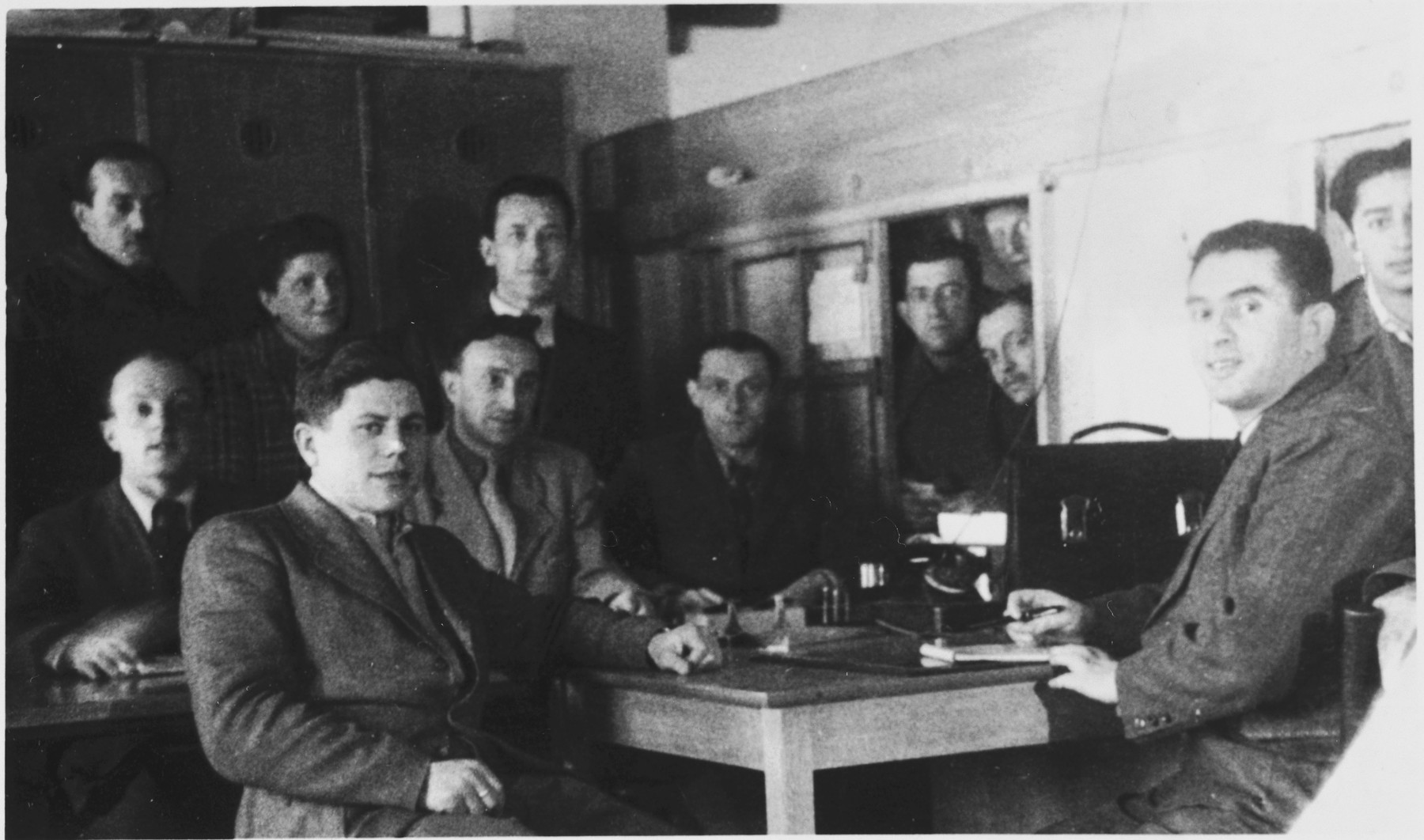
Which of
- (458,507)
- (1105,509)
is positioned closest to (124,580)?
(458,507)

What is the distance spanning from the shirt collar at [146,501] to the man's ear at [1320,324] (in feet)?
6.57

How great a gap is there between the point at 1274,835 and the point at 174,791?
74.7 inches

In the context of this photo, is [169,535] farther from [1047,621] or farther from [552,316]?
[1047,621]

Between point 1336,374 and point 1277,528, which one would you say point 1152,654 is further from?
point 1336,374

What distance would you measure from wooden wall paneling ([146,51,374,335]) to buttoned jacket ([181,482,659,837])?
46cm

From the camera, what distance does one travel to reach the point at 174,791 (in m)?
2.83

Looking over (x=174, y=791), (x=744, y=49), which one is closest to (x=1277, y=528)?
(x=744, y=49)

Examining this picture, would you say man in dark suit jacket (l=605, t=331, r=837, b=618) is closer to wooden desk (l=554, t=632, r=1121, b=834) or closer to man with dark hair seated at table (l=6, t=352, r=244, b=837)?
wooden desk (l=554, t=632, r=1121, b=834)

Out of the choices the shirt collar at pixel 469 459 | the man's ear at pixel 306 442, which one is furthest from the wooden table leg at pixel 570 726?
the man's ear at pixel 306 442

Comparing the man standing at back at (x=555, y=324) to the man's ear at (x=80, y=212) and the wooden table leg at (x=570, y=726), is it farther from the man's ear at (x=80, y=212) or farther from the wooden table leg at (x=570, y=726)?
the man's ear at (x=80, y=212)

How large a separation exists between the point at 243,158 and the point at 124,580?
Result: 801 millimetres

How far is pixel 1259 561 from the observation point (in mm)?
2764

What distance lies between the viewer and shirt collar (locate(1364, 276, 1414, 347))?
2.84 meters

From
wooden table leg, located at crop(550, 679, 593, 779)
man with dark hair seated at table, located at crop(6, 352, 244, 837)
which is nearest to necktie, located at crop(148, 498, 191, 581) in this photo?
man with dark hair seated at table, located at crop(6, 352, 244, 837)
